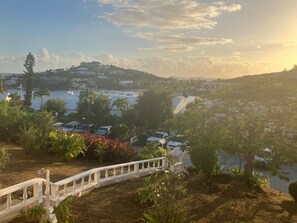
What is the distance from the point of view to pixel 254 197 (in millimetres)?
12984

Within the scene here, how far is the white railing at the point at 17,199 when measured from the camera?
6910 mm

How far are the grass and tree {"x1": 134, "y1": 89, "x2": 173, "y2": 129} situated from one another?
3376 cm

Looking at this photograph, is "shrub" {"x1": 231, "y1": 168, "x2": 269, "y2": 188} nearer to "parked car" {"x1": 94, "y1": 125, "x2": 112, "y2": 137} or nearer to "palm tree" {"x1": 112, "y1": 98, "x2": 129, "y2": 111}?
"parked car" {"x1": 94, "y1": 125, "x2": 112, "y2": 137}

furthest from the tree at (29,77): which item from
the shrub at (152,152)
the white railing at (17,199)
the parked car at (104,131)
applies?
the white railing at (17,199)

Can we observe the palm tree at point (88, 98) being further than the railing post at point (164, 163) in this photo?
Yes

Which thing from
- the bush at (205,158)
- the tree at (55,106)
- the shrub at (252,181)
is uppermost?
the bush at (205,158)

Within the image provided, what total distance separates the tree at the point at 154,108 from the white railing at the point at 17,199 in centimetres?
4091

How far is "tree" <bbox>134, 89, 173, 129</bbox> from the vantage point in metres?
49.1

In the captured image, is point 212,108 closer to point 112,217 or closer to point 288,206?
point 288,206

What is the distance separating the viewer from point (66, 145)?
14.4 m

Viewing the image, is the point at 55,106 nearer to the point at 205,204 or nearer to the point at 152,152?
the point at 152,152

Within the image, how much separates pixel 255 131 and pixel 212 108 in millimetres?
2034

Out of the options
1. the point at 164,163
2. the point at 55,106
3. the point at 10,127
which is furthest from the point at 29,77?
the point at 164,163

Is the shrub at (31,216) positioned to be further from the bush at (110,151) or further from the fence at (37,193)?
the bush at (110,151)
